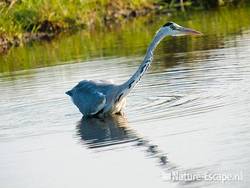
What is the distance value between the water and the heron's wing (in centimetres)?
17

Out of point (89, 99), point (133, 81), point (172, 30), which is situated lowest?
point (89, 99)

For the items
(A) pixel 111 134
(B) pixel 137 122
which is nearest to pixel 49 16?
(B) pixel 137 122

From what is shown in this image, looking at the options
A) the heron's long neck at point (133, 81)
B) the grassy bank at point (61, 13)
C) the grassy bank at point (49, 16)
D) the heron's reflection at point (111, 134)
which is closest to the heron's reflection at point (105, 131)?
the heron's reflection at point (111, 134)

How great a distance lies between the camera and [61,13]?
32.1 metres

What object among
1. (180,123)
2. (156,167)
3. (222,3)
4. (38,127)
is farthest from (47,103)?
(222,3)

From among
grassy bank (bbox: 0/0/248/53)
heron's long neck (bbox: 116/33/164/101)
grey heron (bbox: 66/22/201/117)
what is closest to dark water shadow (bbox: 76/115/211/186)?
grey heron (bbox: 66/22/201/117)

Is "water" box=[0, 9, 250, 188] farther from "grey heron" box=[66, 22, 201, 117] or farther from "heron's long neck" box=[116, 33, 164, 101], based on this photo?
"heron's long neck" box=[116, 33, 164, 101]

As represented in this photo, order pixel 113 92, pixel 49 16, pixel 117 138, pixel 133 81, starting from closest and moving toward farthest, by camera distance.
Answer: pixel 117 138, pixel 133 81, pixel 113 92, pixel 49 16

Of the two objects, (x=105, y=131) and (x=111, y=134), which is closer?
(x=111, y=134)

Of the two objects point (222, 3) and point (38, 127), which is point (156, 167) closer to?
point (38, 127)

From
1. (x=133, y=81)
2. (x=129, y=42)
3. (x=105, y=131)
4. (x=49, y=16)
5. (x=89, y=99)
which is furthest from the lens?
(x=49, y=16)

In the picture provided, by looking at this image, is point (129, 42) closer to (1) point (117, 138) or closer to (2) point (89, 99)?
(2) point (89, 99)

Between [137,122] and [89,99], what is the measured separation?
4.46 feet

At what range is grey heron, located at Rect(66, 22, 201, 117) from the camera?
13148mm
